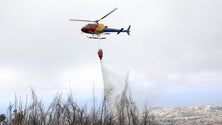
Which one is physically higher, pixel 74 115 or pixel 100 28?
pixel 100 28

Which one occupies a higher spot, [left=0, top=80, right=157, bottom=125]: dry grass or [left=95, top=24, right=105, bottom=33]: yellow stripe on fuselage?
[left=95, top=24, right=105, bottom=33]: yellow stripe on fuselage

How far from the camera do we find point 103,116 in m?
18.0

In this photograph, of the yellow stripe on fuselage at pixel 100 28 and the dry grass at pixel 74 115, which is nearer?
the dry grass at pixel 74 115

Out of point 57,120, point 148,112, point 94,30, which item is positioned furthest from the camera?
point 94,30

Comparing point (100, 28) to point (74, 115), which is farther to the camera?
point (100, 28)

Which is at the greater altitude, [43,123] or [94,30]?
[94,30]

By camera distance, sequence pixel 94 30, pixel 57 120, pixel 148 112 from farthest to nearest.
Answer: pixel 94 30 → pixel 148 112 → pixel 57 120

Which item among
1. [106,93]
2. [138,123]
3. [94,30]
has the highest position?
[94,30]

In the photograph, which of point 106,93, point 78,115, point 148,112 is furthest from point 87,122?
point 148,112

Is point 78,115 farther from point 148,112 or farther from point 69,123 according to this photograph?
point 148,112

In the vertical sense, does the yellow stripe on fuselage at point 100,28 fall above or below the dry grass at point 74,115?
above

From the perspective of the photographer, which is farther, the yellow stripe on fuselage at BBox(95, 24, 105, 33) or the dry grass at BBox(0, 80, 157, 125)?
the yellow stripe on fuselage at BBox(95, 24, 105, 33)

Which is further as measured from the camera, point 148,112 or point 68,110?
point 148,112

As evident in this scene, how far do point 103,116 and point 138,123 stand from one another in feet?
5.61
